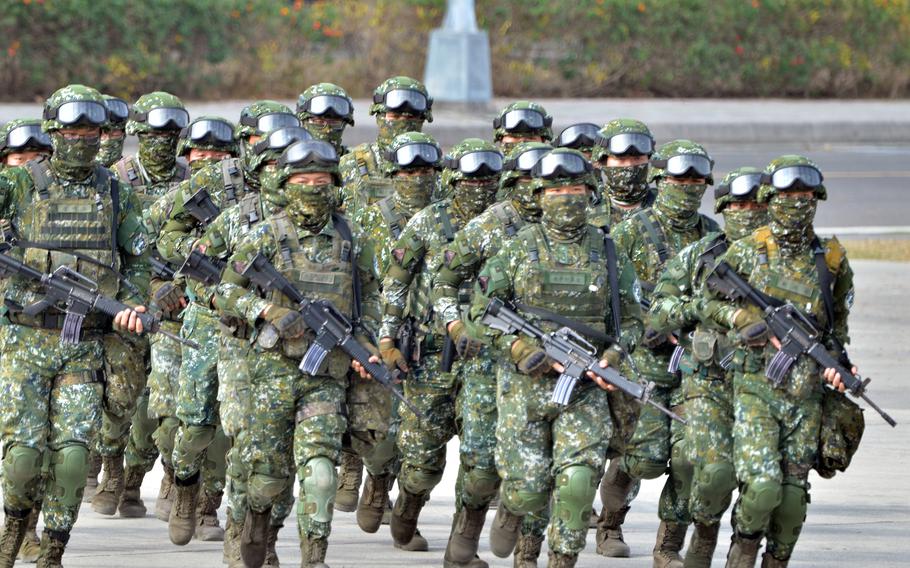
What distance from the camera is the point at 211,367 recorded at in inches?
398

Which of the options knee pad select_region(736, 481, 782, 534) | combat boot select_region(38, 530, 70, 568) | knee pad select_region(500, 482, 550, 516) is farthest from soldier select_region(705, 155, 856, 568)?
combat boot select_region(38, 530, 70, 568)

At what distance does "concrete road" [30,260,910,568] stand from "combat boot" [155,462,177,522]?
61 mm

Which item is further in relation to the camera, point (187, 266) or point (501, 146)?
point (501, 146)

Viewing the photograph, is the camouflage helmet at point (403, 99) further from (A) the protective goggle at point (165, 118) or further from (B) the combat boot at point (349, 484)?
(B) the combat boot at point (349, 484)

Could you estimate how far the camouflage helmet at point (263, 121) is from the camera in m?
10.8

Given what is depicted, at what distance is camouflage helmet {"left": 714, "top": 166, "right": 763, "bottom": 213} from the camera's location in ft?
31.8

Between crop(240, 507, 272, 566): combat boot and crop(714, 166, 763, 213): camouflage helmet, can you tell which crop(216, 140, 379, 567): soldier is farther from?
crop(714, 166, 763, 213): camouflage helmet

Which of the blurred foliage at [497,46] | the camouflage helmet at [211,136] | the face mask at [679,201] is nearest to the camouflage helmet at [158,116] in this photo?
the camouflage helmet at [211,136]

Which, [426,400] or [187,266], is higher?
[187,266]

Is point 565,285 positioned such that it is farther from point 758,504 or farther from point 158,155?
point 158,155

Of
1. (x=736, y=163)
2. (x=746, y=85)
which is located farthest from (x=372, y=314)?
(x=746, y=85)

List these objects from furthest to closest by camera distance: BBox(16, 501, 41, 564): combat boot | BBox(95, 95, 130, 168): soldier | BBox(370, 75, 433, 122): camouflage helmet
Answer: BBox(370, 75, 433, 122): camouflage helmet, BBox(95, 95, 130, 168): soldier, BBox(16, 501, 41, 564): combat boot

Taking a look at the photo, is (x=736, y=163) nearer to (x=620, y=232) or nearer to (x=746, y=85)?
(x=746, y=85)

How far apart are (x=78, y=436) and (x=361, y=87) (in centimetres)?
1856
